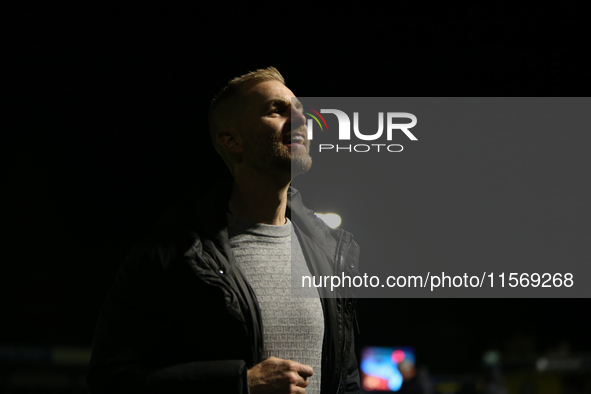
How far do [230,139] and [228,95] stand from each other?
179 mm

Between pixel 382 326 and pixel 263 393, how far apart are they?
72.7ft

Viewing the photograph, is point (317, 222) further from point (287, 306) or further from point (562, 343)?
point (562, 343)

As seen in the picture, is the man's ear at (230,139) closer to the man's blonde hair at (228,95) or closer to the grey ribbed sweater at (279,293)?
the man's blonde hair at (228,95)

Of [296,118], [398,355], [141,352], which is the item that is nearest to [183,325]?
[141,352]

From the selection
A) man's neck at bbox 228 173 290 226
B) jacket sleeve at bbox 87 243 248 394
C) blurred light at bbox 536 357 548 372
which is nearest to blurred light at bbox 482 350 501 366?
blurred light at bbox 536 357 548 372

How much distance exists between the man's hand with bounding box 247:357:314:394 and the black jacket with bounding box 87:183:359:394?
42mm

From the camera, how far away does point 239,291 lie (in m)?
1.81

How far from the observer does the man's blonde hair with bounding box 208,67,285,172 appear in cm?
206

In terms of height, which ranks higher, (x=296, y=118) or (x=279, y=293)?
(x=296, y=118)

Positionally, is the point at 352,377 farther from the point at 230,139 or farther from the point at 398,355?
the point at 398,355

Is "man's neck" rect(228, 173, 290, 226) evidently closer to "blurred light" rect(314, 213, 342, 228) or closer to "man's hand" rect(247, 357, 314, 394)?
"blurred light" rect(314, 213, 342, 228)

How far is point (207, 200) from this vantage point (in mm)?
2062

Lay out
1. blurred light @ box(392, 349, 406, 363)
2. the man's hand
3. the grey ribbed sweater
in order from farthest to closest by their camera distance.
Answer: blurred light @ box(392, 349, 406, 363)
the grey ribbed sweater
the man's hand

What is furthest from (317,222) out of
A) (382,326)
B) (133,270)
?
(382,326)
